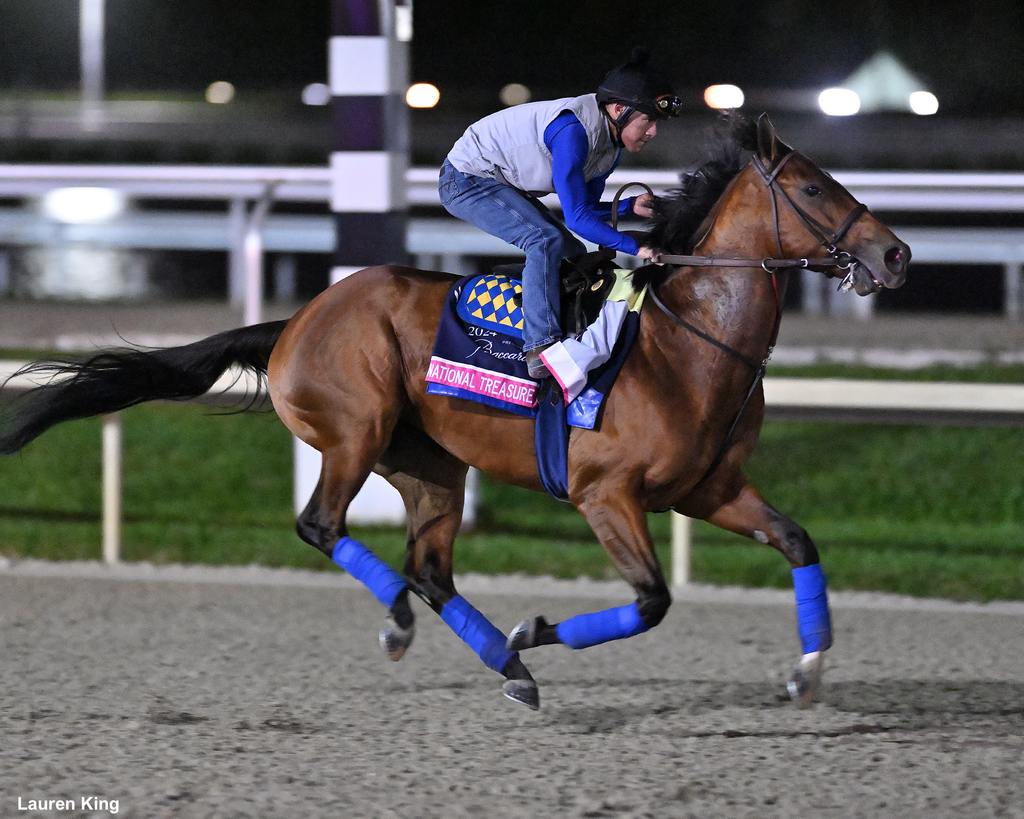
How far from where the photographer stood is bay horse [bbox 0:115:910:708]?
3.96 metres

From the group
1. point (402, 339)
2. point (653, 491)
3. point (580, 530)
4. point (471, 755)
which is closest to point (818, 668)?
point (653, 491)

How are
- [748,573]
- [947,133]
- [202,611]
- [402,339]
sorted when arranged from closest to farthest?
[402,339]
[202,611]
[748,573]
[947,133]

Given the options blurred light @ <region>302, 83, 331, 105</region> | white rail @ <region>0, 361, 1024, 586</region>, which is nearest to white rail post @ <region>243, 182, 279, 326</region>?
white rail @ <region>0, 361, 1024, 586</region>

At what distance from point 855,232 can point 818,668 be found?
3.48 feet

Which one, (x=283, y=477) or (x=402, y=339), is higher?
(x=402, y=339)

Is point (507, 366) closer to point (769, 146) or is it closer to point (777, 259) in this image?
point (777, 259)

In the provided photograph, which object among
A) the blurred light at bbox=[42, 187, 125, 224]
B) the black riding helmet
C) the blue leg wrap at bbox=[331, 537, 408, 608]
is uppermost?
the blurred light at bbox=[42, 187, 125, 224]

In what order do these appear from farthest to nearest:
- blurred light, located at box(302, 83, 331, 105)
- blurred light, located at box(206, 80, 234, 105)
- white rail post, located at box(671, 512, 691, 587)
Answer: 1. blurred light, located at box(206, 80, 234, 105)
2. blurred light, located at box(302, 83, 331, 105)
3. white rail post, located at box(671, 512, 691, 587)

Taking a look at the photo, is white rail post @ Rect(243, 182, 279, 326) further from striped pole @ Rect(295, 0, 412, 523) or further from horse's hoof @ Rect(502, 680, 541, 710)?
horse's hoof @ Rect(502, 680, 541, 710)

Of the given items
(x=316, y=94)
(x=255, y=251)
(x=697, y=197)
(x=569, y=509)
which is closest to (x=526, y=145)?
(x=697, y=197)

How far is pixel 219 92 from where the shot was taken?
1103 inches

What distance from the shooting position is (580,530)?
7.43m

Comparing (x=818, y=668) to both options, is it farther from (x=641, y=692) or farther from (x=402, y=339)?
(x=402, y=339)

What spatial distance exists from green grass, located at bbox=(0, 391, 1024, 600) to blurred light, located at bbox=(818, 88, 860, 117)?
26.0ft
